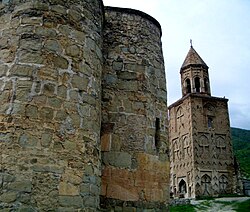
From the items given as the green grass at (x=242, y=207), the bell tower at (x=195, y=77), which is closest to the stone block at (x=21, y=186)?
the green grass at (x=242, y=207)

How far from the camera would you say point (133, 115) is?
21.1ft

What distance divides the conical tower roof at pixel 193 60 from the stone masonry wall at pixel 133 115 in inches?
1318

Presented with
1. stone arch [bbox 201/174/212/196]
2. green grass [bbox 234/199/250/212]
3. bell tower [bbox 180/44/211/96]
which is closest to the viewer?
green grass [bbox 234/199/250/212]

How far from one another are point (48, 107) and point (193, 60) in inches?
1473

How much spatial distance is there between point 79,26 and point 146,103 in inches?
82.6

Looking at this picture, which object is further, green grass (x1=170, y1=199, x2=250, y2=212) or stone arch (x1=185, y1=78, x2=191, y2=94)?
stone arch (x1=185, y1=78, x2=191, y2=94)

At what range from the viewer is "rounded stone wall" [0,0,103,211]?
14.4ft

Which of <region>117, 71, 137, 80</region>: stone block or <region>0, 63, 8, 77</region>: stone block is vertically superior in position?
<region>117, 71, 137, 80</region>: stone block

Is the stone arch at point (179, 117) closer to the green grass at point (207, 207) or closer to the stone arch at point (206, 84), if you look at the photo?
the stone arch at point (206, 84)

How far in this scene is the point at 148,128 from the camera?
21.3 feet

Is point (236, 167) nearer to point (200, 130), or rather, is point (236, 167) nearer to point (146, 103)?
point (200, 130)

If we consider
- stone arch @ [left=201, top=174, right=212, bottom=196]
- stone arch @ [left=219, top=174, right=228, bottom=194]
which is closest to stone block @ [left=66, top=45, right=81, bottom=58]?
stone arch @ [left=201, top=174, right=212, bottom=196]

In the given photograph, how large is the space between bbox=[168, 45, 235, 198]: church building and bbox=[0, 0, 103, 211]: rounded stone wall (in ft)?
98.7

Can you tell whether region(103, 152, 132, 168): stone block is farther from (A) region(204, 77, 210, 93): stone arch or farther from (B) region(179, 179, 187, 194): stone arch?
(A) region(204, 77, 210, 93): stone arch
